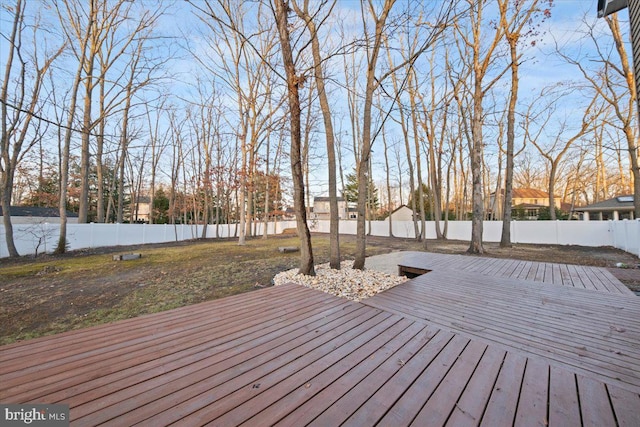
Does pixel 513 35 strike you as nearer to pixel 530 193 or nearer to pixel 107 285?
pixel 107 285

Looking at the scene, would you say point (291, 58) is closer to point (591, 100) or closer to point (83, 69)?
point (83, 69)

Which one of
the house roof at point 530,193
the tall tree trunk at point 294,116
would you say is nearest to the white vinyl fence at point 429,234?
the tall tree trunk at point 294,116

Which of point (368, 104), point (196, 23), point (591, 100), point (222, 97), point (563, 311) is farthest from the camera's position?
point (222, 97)

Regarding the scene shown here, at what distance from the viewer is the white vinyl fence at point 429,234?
8.23 metres

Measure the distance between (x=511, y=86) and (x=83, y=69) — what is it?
14.9 metres

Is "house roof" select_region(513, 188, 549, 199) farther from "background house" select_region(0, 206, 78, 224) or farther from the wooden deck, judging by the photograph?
"background house" select_region(0, 206, 78, 224)

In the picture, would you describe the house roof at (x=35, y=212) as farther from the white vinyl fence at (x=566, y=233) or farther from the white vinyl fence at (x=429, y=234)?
the white vinyl fence at (x=566, y=233)

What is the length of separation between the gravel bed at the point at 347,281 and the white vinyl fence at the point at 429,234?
26.2 ft

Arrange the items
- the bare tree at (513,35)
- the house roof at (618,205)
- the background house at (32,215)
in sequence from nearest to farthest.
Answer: the bare tree at (513,35)
the background house at (32,215)
the house roof at (618,205)

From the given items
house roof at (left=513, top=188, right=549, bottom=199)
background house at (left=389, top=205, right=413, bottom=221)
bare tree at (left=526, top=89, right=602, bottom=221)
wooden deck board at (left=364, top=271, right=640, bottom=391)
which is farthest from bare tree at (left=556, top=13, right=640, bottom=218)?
house roof at (left=513, top=188, right=549, bottom=199)

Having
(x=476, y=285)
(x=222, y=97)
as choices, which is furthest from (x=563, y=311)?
(x=222, y=97)

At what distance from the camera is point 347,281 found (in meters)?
4.41

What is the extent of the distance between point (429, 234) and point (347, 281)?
1248 cm

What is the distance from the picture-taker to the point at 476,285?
375cm
